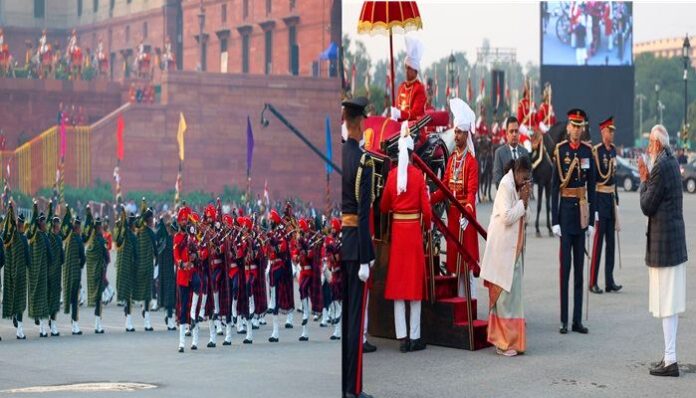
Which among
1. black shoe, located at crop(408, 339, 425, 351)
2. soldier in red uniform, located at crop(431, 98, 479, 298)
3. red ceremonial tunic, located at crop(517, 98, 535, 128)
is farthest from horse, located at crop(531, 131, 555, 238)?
black shoe, located at crop(408, 339, 425, 351)

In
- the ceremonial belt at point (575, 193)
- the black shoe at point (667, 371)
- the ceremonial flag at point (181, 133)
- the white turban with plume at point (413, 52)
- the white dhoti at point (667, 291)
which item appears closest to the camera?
the black shoe at point (667, 371)

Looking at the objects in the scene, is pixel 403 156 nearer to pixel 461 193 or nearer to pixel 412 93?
pixel 412 93

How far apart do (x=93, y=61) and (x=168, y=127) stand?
0.72 meters

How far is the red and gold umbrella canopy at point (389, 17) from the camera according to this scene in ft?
27.2

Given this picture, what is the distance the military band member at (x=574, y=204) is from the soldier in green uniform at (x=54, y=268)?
3.69 m

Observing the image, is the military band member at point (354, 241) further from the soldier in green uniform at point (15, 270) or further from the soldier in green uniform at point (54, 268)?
the soldier in green uniform at point (15, 270)

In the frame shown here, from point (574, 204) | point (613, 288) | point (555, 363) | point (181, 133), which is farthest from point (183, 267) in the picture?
point (613, 288)

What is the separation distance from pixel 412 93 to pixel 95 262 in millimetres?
3892

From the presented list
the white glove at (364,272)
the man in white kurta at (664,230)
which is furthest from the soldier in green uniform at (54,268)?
the man in white kurta at (664,230)

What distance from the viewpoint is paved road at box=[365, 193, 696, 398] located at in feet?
23.6

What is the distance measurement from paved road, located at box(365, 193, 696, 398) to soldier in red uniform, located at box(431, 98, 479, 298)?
79 cm

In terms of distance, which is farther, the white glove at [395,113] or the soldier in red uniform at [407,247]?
the white glove at [395,113]

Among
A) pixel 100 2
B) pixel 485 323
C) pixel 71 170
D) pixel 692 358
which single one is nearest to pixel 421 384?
pixel 485 323

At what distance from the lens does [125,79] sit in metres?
9.09
